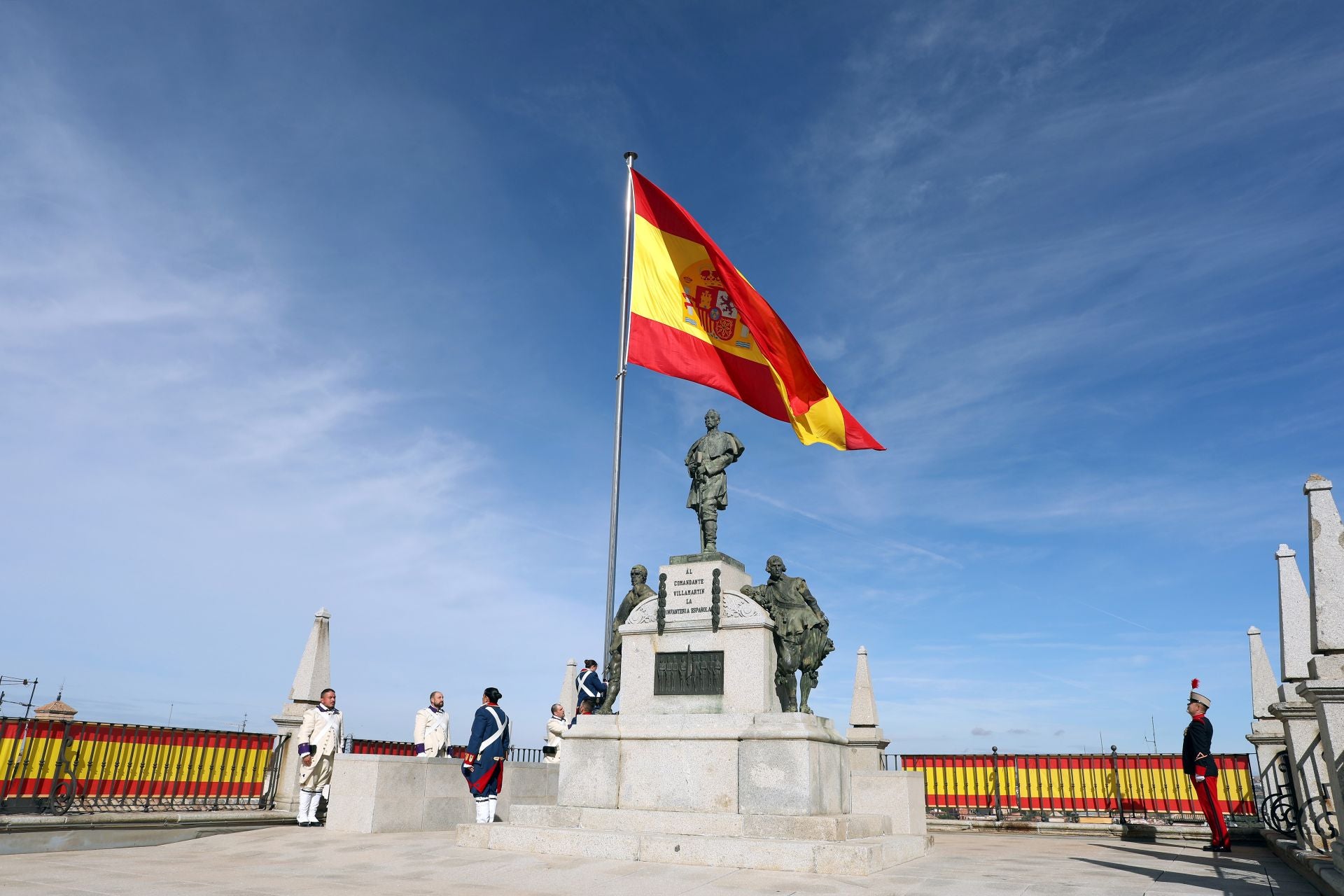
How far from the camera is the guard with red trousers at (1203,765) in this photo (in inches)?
455

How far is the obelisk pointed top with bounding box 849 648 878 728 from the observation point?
20281mm

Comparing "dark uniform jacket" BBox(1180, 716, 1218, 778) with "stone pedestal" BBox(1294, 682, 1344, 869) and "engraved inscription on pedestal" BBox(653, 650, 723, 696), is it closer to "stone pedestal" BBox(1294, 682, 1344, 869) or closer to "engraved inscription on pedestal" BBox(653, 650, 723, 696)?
"stone pedestal" BBox(1294, 682, 1344, 869)

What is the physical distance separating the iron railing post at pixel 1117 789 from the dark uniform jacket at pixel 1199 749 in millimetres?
4912

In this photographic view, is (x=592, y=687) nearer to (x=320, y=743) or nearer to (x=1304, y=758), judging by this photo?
(x=320, y=743)

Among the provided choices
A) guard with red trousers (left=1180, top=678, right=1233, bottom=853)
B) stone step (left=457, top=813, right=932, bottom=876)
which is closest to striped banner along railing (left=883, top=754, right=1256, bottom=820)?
guard with red trousers (left=1180, top=678, right=1233, bottom=853)

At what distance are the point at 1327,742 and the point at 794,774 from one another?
5.47 m

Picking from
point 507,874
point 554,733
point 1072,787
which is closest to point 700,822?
point 507,874

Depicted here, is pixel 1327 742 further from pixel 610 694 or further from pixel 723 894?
pixel 610 694

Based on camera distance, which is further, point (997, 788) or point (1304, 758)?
point (997, 788)

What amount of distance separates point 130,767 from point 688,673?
923cm

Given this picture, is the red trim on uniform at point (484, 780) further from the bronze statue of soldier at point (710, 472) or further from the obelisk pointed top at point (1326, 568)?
the obelisk pointed top at point (1326, 568)

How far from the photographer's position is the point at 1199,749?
12.0 meters

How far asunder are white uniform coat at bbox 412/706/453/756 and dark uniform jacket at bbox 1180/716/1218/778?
450 inches

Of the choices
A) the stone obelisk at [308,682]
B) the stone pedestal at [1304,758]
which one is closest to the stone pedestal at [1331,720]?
the stone pedestal at [1304,758]
